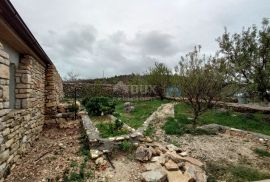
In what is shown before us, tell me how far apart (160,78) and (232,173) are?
13939 mm

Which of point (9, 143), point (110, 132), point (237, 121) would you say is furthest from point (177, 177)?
point (237, 121)

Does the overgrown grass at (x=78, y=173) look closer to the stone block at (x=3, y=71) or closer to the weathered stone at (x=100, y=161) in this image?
the weathered stone at (x=100, y=161)

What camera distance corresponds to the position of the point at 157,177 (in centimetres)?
412

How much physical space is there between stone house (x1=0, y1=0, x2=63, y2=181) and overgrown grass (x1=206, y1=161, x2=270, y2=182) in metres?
4.09

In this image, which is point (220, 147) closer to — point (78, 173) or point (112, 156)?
point (112, 156)

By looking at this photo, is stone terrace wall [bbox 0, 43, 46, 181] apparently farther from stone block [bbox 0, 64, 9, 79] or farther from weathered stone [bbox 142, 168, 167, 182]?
weathered stone [bbox 142, 168, 167, 182]

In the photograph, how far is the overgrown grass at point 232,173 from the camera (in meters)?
4.73

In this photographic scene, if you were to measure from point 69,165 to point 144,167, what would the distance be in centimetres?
157

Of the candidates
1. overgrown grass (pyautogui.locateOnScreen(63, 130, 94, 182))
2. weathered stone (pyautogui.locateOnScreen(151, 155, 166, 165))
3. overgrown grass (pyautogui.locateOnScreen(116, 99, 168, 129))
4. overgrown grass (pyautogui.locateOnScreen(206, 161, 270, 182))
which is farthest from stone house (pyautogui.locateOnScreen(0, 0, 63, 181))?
overgrown grass (pyautogui.locateOnScreen(206, 161, 270, 182))

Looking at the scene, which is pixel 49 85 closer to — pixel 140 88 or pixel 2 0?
pixel 2 0

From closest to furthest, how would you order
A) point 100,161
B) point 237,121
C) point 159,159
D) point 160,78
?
point 100,161
point 159,159
point 237,121
point 160,78

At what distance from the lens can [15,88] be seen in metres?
5.80

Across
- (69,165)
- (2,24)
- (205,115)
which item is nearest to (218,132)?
(205,115)

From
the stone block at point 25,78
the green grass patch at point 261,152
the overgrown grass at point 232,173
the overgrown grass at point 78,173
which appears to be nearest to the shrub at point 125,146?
the overgrown grass at point 78,173
